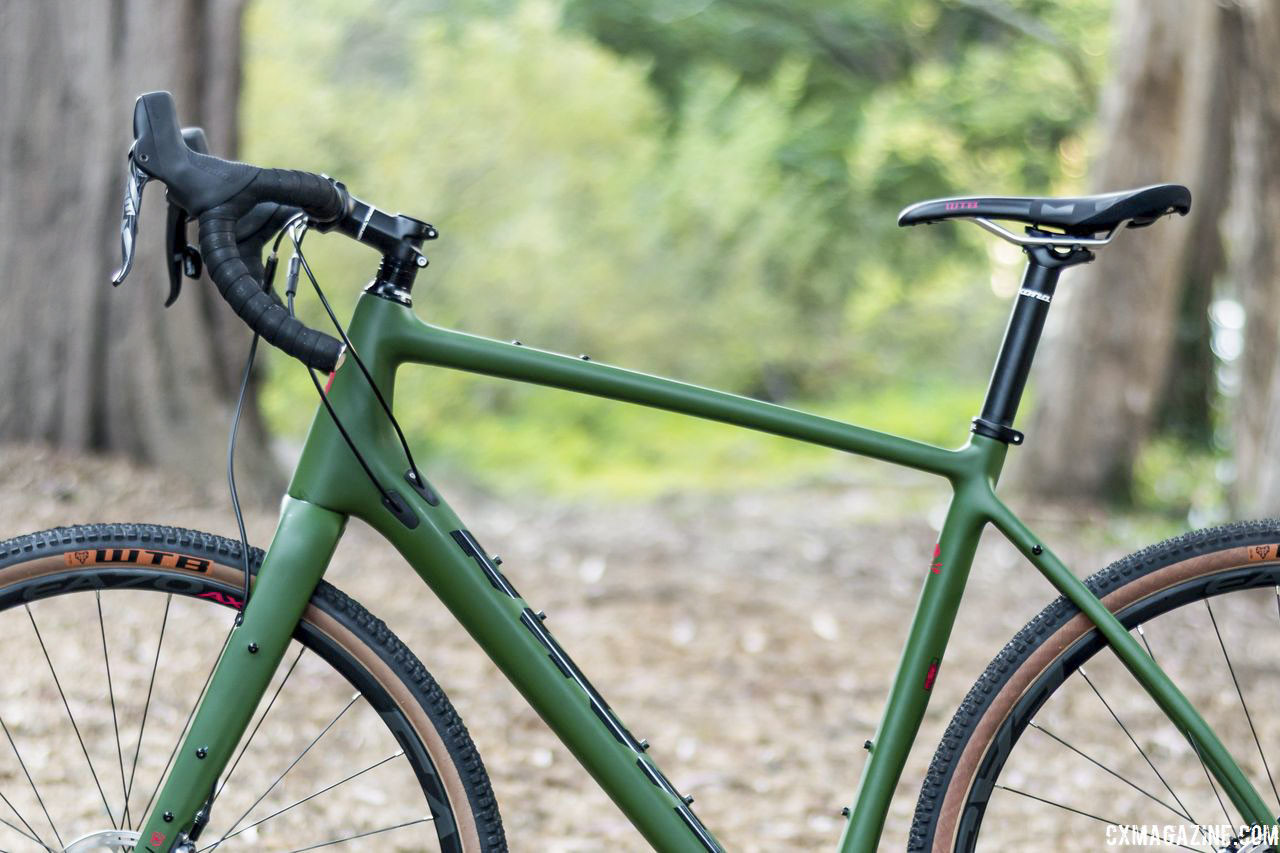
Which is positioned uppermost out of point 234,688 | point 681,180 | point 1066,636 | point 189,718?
point 681,180

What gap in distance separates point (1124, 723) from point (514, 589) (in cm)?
237

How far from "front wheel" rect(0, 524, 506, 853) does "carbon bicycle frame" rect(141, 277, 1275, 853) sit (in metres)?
0.05

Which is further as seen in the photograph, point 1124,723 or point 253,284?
point 1124,723

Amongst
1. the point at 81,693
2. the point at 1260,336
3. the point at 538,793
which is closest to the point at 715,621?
the point at 538,793

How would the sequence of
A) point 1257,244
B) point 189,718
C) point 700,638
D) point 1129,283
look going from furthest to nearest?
point 1129,283, point 1257,244, point 700,638, point 189,718

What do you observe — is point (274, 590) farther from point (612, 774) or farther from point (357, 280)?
point (357, 280)

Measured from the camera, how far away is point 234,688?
4.58 ft

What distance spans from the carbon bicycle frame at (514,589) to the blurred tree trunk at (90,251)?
2.76m

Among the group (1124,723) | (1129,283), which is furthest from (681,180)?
(1124,723)

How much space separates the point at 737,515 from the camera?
6.68 meters

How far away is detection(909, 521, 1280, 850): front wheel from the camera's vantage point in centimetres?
154

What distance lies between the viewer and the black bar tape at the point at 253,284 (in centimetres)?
126

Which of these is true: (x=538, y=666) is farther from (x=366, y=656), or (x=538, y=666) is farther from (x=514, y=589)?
(x=366, y=656)

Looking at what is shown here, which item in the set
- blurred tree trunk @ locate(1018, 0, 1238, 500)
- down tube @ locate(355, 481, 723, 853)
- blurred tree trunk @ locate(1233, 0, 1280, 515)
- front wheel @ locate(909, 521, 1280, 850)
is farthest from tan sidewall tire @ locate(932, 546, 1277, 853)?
blurred tree trunk @ locate(1018, 0, 1238, 500)
